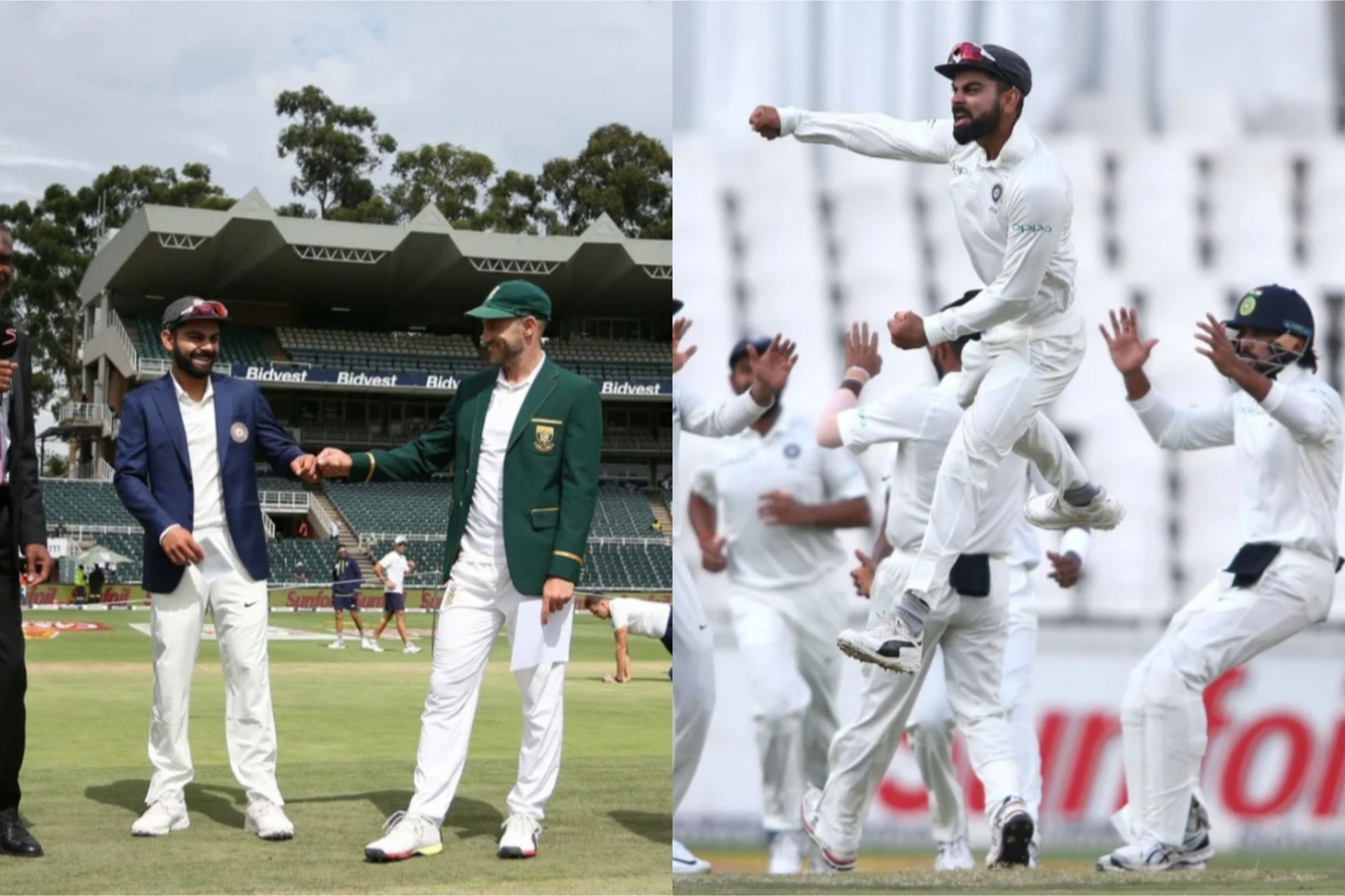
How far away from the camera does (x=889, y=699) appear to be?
4.96 metres

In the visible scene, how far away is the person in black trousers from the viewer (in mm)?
4961

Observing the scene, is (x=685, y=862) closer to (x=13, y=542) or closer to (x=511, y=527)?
(x=511, y=527)

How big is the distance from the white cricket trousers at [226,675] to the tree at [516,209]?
42.4 m

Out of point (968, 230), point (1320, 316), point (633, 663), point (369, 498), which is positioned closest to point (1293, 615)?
point (1320, 316)

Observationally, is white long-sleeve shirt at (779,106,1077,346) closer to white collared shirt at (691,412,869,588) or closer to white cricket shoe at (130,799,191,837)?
white collared shirt at (691,412,869,588)

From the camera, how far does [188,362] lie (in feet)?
17.9

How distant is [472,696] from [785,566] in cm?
109

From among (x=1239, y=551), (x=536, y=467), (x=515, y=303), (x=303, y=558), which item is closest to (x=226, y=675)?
(x=536, y=467)

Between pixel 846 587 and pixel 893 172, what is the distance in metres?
1.34

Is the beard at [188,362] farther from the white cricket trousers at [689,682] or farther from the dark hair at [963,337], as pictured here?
the dark hair at [963,337]

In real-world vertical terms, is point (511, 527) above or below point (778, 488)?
below

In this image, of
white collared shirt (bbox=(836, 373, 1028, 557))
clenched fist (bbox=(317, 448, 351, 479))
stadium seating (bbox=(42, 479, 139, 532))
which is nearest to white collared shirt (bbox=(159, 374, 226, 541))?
clenched fist (bbox=(317, 448, 351, 479))

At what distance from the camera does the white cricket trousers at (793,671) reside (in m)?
5.03

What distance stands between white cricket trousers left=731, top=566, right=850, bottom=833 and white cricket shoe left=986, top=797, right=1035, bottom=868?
56 centimetres
